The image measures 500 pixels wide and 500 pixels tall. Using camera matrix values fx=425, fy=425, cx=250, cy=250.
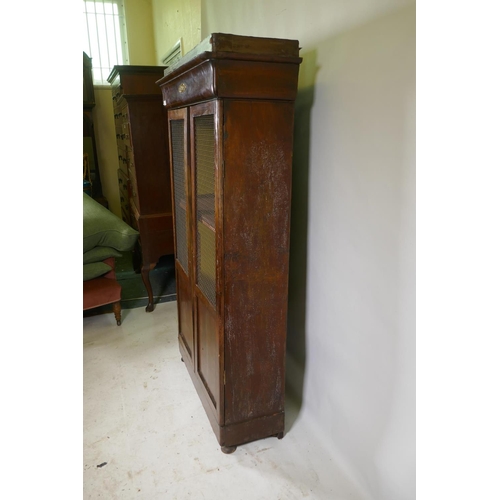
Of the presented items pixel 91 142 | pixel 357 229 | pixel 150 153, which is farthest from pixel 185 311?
pixel 91 142

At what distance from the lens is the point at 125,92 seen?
2895 mm

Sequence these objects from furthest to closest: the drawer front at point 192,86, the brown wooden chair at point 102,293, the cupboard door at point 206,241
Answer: the brown wooden chair at point 102,293 → the cupboard door at point 206,241 → the drawer front at point 192,86

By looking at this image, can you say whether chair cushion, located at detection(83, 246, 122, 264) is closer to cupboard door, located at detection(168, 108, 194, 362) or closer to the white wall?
cupboard door, located at detection(168, 108, 194, 362)

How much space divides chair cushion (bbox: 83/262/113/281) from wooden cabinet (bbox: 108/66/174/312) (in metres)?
0.30

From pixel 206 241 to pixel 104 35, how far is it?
432 cm

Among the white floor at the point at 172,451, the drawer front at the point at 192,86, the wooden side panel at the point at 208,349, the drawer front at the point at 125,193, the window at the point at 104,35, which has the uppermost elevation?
the window at the point at 104,35

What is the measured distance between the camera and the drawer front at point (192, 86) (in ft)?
4.53

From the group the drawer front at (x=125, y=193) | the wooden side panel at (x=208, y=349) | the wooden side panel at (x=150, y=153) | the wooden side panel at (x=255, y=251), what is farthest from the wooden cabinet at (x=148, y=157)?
the wooden side panel at (x=255, y=251)

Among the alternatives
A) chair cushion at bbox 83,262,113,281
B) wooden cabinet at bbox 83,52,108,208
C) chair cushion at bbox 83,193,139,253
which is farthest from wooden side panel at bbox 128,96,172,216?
wooden cabinet at bbox 83,52,108,208

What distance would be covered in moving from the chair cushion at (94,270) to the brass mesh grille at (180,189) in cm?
83

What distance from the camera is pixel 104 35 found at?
4.95m

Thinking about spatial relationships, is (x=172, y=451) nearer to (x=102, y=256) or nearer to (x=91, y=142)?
(x=102, y=256)

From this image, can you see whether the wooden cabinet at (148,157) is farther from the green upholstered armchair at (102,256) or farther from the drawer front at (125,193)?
the drawer front at (125,193)
